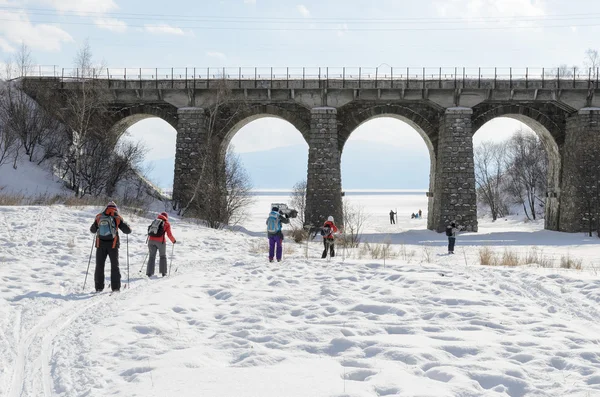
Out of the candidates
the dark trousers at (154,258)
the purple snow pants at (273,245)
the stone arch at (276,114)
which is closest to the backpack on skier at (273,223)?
the purple snow pants at (273,245)

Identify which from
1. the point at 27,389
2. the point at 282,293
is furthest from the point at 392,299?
the point at 27,389

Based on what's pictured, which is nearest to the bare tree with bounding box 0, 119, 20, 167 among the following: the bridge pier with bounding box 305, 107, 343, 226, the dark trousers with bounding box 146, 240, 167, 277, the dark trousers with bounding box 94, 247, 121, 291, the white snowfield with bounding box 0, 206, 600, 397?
the bridge pier with bounding box 305, 107, 343, 226

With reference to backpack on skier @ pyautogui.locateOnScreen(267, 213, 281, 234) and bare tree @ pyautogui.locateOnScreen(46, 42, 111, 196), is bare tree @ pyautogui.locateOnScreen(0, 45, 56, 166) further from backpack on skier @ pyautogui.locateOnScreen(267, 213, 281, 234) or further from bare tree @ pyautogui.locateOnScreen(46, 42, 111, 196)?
backpack on skier @ pyautogui.locateOnScreen(267, 213, 281, 234)

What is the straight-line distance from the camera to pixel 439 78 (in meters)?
29.9

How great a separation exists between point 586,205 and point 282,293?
1044 inches

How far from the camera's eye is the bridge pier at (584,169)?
29.4 m

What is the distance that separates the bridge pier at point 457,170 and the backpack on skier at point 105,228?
74.7ft

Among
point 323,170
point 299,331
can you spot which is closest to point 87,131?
point 323,170

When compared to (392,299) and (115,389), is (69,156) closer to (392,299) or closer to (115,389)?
(392,299)

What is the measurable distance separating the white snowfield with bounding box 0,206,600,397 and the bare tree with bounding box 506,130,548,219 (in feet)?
143

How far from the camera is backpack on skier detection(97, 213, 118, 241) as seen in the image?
1004 centimetres

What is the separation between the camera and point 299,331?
22.6 feet

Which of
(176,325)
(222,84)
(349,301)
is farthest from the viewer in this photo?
(222,84)

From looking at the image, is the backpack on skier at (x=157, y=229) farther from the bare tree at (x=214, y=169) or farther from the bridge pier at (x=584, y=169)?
the bridge pier at (x=584, y=169)
